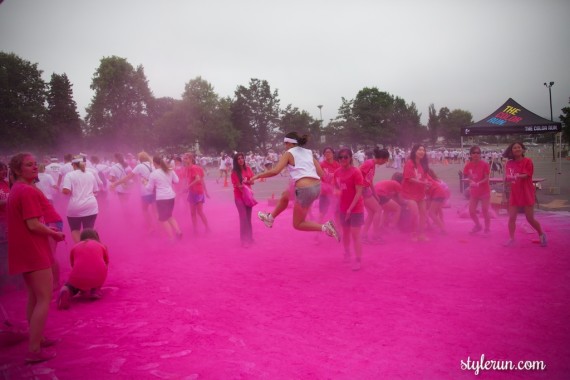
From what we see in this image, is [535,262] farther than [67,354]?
Yes

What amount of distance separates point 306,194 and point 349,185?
83 cm

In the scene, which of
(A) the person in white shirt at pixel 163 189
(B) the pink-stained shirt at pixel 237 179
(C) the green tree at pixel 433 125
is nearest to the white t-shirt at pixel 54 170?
(A) the person in white shirt at pixel 163 189

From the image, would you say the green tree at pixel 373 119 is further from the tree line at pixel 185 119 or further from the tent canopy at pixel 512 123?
the tent canopy at pixel 512 123

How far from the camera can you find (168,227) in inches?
320

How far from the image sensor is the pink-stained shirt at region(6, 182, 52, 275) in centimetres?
347

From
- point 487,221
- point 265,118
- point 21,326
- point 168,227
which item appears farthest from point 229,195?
point 265,118

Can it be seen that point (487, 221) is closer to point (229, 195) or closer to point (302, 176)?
point (302, 176)

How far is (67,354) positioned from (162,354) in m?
0.96

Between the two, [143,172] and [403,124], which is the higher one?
[403,124]

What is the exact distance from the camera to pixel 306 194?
5.46 metres

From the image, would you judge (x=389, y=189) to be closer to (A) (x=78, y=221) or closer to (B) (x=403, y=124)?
(A) (x=78, y=221)

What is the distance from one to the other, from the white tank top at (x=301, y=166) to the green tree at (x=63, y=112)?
45.6m

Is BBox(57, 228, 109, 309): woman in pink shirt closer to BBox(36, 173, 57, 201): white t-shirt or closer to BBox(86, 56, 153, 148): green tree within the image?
BBox(36, 173, 57, 201): white t-shirt

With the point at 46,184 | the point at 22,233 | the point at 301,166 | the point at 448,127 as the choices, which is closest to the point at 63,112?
the point at 46,184
